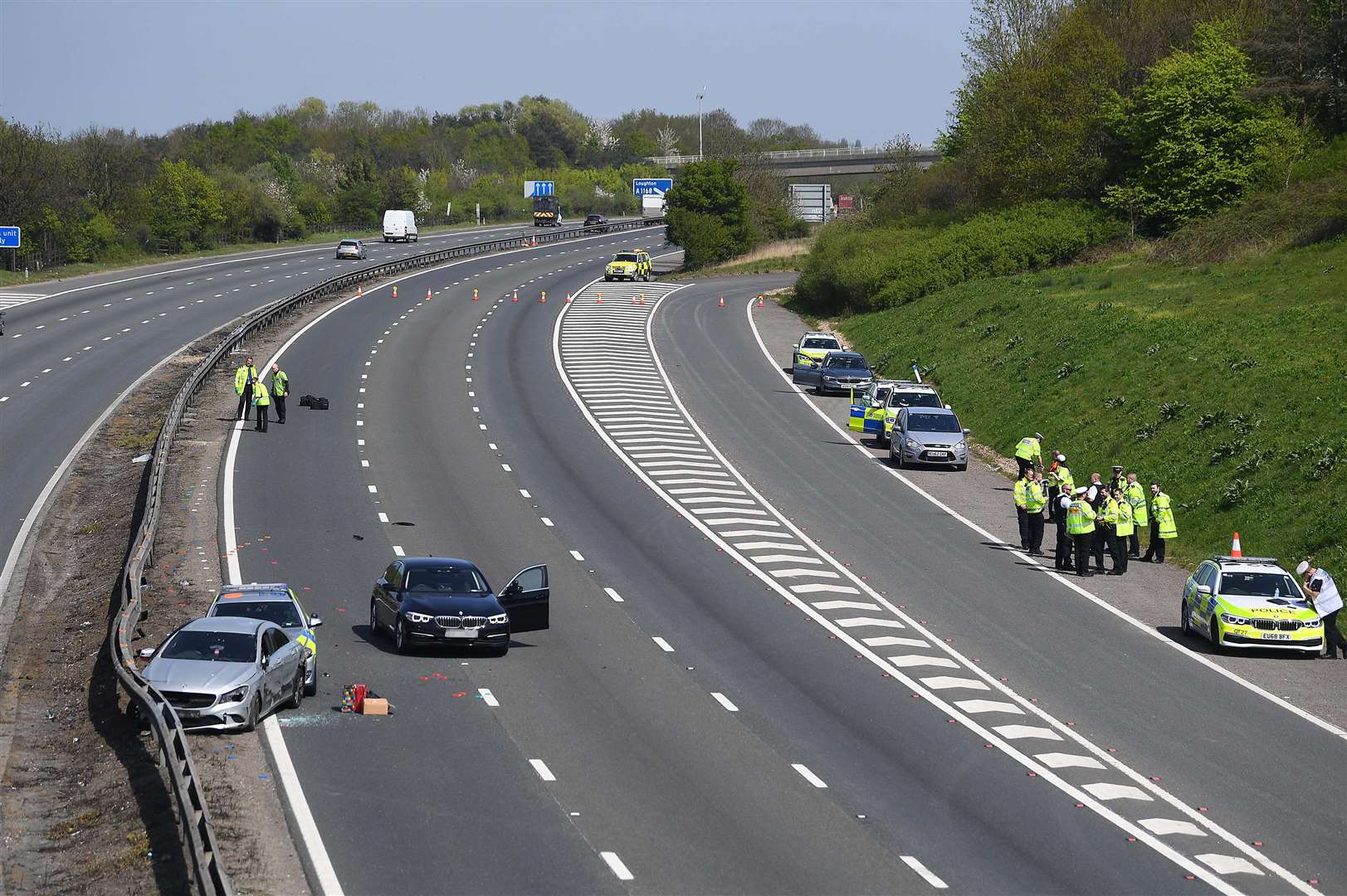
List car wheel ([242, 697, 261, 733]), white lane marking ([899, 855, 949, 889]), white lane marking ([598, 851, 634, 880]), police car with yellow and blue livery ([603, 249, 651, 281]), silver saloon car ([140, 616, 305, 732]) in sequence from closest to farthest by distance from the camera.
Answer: white lane marking ([598, 851, 634, 880])
white lane marking ([899, 855, 949, 889])
silver saloon car ([140, 616, 305, 732])
car wheel ([242, 697, 261, 733])
police car with yellow and blue livery ([603, 249, 651, 281])

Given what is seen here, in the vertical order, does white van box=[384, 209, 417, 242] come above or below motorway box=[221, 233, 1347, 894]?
above

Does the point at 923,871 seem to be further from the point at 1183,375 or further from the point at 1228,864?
the point at 1183,375

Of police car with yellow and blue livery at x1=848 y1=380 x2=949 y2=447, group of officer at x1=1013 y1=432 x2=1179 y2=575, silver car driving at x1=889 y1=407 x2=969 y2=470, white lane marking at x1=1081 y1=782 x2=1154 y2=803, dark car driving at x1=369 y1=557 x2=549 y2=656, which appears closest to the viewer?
white lane marking at x1=1081 y1=782 x2=1154 y2=803

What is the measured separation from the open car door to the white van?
9501cm

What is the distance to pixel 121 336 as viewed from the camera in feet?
208

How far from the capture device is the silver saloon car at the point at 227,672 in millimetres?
19078

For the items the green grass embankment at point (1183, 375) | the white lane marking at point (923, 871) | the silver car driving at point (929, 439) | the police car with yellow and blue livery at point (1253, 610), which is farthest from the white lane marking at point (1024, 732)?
the silver car driving at point (929, 439)

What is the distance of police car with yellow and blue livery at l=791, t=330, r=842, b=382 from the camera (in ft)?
184

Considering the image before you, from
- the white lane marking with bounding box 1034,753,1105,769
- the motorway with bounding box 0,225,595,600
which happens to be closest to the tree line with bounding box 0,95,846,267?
the motorway with bounding box 0,225,595,600

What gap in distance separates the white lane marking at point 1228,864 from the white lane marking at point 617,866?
20.1ft

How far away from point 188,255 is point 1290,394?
8532cm

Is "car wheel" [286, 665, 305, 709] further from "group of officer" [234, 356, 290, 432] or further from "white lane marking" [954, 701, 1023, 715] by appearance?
"group of officer" [234, 356, 290, 432]

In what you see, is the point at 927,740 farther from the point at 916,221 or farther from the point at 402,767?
the point at 916,221

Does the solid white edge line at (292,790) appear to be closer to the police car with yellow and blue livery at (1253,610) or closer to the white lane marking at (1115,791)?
the white lane marking at (1115,791)
